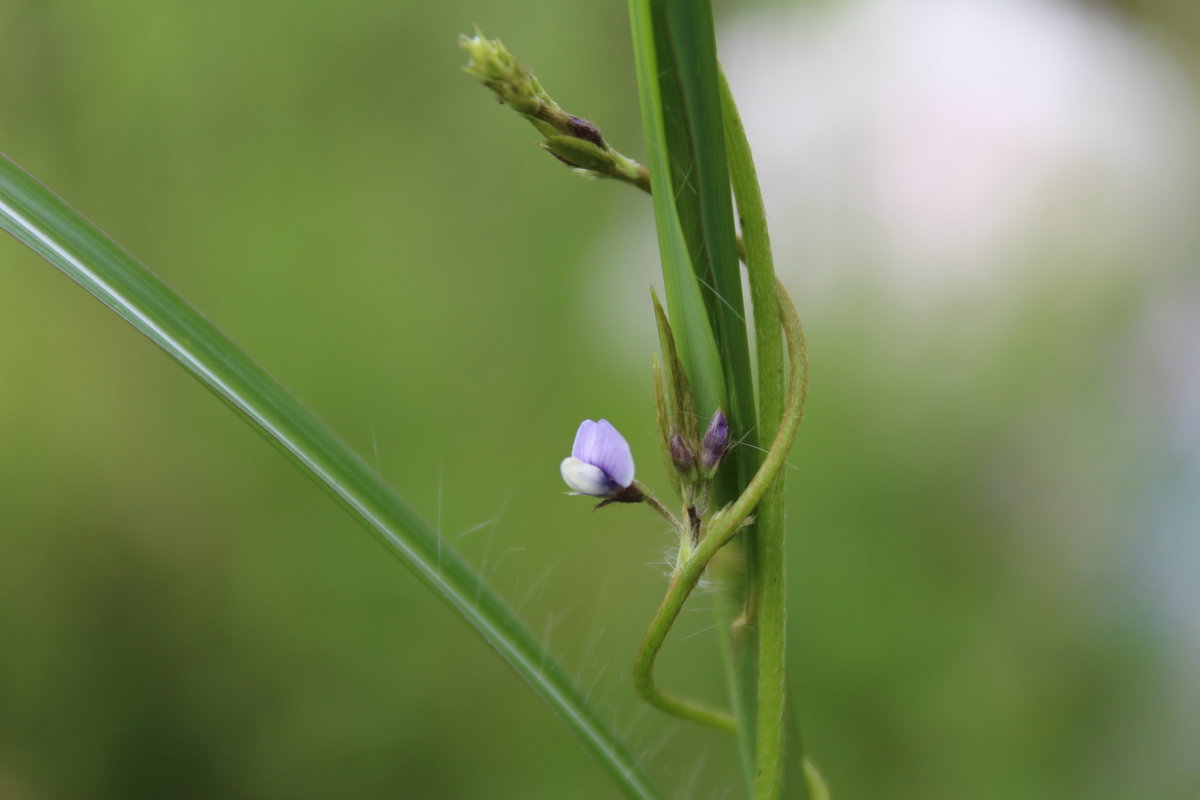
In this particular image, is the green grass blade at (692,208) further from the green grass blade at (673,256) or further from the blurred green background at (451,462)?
the blurred green background at (451,462)

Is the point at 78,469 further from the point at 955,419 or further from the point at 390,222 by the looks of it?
the point at 955,419

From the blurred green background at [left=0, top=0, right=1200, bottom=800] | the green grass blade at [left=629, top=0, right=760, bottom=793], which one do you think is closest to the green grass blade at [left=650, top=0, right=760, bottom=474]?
the green grass blade at [left=629, top=0, right=760, bottom=793]

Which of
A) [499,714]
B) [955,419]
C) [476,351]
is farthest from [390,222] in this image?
[955,419]

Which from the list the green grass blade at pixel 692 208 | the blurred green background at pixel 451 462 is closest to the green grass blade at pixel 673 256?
the green grass blade at pixel 692 208

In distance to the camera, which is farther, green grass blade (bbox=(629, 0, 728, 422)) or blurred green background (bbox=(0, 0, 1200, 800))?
blurred green background (bbox=(0, 0, 1200, 800))

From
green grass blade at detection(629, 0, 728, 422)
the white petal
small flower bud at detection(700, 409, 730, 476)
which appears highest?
green grass blade at detection(629, 0, 728, 422)

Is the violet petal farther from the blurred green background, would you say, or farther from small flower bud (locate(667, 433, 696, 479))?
the blurred green background
